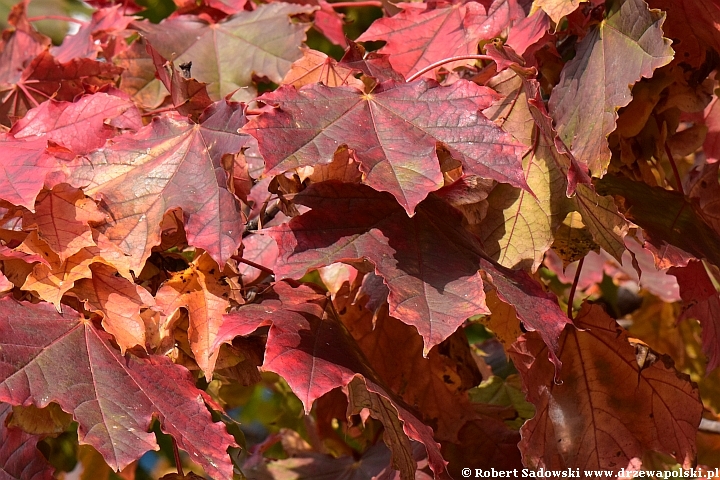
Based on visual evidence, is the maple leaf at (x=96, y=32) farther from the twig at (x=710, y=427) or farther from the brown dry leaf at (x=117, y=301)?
the twig at (x=710, y=427)

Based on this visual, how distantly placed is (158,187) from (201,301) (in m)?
0.16

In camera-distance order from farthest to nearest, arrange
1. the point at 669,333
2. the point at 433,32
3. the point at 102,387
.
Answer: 1. the point at 669,333
2. the point at 433,32
3. the point at 102,387

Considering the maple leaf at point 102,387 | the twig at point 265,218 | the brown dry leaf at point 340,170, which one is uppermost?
the brown dry leaf at point 340,170

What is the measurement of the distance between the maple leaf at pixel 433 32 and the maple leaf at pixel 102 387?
0.62 metres

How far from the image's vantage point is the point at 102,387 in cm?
94

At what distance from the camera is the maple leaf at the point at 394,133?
918mm

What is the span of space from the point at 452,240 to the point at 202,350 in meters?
0.35

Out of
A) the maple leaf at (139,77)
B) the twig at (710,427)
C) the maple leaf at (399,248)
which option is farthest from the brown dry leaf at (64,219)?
the twig at (710,427)

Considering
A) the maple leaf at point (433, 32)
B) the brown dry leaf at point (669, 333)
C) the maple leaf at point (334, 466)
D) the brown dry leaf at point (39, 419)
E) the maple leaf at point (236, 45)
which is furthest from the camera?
the brown dry leaf at point (669, 333)

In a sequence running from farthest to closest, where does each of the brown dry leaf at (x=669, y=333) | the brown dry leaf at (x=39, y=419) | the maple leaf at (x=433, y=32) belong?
the brown dry leaf at (x=669, y=333)
the maple leaf at (x=433, y=32)
the brown dry leaf at (x=39, y=419)

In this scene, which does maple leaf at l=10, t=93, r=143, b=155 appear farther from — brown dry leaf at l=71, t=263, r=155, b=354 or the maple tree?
brown dry leaf at l=71, t=263, r=155, b=354

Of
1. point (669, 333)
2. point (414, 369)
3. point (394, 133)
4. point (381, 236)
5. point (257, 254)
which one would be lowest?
point (669, 333)

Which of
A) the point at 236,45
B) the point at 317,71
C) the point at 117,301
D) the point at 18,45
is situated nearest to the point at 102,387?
the point at 117,301

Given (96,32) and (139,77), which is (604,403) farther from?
(96,32)
